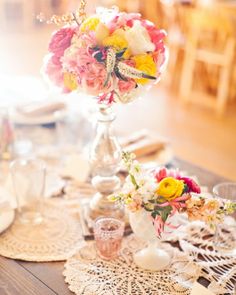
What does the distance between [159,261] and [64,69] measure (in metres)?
0.49

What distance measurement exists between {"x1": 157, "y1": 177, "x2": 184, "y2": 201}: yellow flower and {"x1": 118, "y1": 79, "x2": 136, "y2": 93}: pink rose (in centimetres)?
24

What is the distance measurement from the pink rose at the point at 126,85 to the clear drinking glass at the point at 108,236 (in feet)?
0.98

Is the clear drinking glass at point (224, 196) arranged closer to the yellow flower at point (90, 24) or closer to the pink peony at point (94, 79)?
the pink peony at point (94, 79)

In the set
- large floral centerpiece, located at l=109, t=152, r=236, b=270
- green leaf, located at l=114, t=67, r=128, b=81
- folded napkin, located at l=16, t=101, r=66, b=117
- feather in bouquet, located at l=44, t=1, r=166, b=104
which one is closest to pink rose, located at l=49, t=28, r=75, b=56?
feather in bouquet, located at l=44, t=1, r=166, b=104

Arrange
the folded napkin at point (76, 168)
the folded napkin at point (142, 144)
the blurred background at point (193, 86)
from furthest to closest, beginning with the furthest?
1. the blurred background at point (193, 86)
2. the folded napkin at point (142, 144)
3. the folded napkin at point (76, 168)

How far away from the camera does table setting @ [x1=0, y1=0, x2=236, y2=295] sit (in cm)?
107

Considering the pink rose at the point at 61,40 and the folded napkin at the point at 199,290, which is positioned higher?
the pink rose at the point at 61,40

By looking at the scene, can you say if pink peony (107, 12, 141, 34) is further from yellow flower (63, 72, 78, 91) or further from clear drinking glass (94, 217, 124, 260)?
clear drinking glass (94, 217, 124, 260)

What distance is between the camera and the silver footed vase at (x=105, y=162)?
1.31 m

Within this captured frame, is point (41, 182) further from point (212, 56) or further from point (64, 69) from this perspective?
point (212, 56)

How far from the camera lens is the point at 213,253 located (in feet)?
3.97

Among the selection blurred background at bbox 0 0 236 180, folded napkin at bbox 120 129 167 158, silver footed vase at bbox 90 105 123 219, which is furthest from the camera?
blurred background at bbox 0 0 236 180

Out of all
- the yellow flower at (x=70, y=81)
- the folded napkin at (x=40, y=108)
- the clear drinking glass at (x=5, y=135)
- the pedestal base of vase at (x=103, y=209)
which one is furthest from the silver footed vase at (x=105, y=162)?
the folded napkin at (x=40, y=108)

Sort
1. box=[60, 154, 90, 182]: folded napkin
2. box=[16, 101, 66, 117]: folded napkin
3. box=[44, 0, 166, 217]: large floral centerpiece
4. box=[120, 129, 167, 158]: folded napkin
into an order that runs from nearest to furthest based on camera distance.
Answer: box=[44, 0, 166, 217]: large floral centerpiece
box=[60, 154, 90, 182]: folded napkin
box=[120, 129, 167, 158]: folded napkin
box=[16, 101, 66, 117]: folded napkin
